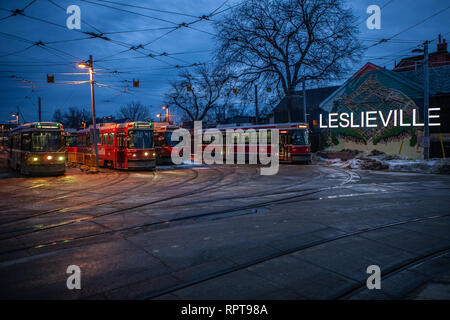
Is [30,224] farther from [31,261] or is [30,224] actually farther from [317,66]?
[317,66]

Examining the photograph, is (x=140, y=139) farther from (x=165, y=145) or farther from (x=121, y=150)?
(x=165, y=145)

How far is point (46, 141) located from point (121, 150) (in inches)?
167

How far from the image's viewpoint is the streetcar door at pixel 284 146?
24048 mm

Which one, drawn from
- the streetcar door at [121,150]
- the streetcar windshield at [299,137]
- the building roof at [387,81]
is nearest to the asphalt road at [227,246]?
the streetcar door at [121,150]

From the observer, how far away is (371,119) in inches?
1112

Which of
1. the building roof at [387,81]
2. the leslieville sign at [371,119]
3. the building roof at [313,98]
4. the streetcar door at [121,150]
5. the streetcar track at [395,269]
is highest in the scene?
the building roof at [313,98]

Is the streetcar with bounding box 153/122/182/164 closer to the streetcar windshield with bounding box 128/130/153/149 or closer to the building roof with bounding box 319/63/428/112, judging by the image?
the streetcar windshield with bounding box 128/130/153/149

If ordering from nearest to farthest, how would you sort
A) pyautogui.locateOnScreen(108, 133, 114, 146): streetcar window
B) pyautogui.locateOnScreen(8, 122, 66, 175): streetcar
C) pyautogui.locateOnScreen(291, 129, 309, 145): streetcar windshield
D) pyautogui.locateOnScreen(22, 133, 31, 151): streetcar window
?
pyautogui.locateOnScreen(8, 122, 66, 175): streetcar → pyautogui.locateOnScreen(22, 133, 31, 151): streetcar window → pyautogui.locateOnScreen(108, 133, 114, 146): streetcar window → pyautogui.locateOnScreen(291, 129, 309, 145): streetcar windshield

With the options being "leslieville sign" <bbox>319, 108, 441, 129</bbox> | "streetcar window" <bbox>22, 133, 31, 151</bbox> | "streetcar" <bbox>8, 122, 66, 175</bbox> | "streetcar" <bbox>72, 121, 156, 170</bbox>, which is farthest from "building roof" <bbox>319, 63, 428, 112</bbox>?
"streetcar window" <bbox>22, 133, 31, 151</bbox>

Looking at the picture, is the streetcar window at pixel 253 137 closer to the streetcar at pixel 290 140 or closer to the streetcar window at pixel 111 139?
the streetcar at pixel 290 140

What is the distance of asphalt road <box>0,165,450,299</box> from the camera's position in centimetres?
401

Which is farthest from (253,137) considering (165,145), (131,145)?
(131,145)

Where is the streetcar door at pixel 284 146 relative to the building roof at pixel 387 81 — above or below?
below
